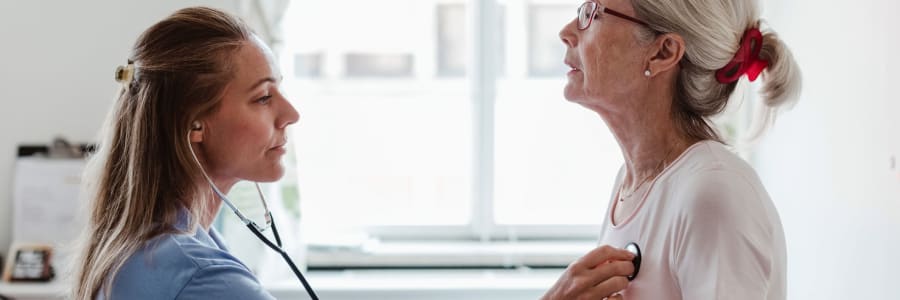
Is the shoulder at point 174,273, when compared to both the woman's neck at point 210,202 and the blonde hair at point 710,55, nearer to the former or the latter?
the woman's neck at point 210,202

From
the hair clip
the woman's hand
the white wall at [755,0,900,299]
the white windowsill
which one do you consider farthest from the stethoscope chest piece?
the white windowsill

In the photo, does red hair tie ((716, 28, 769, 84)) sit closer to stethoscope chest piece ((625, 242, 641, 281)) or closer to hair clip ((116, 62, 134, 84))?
stethoscope chest piece ((625, 242, 641, 281))

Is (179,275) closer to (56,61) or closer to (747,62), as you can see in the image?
(747,62)

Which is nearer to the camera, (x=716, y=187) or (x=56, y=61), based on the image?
(x=716, y=187)

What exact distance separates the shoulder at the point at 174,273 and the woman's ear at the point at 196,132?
160 mm

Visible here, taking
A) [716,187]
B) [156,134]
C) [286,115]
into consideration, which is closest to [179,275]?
[156,134]

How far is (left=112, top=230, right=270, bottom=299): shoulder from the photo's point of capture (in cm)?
108

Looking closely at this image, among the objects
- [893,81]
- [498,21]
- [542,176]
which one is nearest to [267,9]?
[498,21]

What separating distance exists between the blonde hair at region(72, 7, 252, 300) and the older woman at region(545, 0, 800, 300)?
0.54 meters

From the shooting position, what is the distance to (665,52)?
4.35 ft

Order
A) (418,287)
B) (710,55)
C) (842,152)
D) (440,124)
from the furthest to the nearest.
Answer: (440,124), (418,287), (842,152), (710,55)

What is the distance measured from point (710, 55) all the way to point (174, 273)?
2.62 ft

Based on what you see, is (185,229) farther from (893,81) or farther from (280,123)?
(893,81)

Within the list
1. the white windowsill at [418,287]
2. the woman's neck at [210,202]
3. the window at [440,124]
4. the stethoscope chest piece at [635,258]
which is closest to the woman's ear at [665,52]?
the stethoscope chest piece at [635,258]
